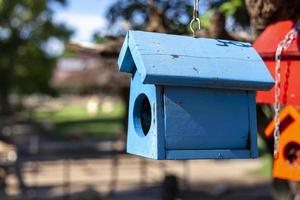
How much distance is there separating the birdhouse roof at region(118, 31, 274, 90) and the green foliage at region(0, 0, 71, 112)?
2094cm

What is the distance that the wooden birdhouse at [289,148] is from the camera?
3332 mm

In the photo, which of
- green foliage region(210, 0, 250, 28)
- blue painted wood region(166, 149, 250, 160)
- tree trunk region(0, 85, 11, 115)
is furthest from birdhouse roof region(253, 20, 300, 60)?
tree trunk region(0, 85, 11, 115)

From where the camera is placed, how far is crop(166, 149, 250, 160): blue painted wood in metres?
2.70

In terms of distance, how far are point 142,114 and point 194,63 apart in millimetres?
553

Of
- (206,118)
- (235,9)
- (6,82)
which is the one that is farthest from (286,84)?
(6,82)

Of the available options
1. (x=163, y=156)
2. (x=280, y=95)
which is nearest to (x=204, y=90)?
(x=163, y=156)

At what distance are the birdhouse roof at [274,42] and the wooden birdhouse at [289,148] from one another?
337 millimetres

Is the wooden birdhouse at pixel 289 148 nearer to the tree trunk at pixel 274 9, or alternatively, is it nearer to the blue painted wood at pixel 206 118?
the blue painted wood at pixel 206 118

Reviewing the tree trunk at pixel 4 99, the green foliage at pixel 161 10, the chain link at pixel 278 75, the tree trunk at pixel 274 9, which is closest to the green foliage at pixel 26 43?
the tree trunk at pixel 4 99

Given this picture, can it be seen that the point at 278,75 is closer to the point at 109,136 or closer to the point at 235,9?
the point at 235,9

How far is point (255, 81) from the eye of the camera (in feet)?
9.08

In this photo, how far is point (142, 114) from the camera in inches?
123

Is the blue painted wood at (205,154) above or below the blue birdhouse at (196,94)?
below

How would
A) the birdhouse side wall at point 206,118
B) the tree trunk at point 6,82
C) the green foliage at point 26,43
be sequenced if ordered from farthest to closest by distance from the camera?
1. the tree trunk at point 6,82
2. the green foliage at point 26,43
3. the birdhouse side wall at point 206,118
